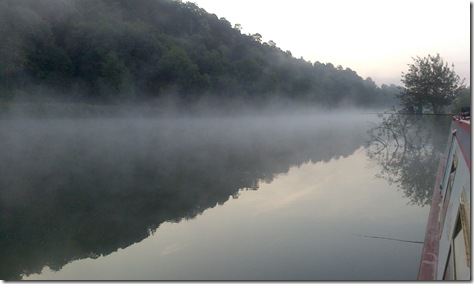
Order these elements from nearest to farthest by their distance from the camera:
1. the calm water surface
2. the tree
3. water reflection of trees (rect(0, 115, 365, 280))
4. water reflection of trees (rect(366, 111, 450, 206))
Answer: the calm water surface, water reflection of trees (rect(0, 115, 365, 280)), water reflection of trees (rect(366, 111, 450, 206)), the tree

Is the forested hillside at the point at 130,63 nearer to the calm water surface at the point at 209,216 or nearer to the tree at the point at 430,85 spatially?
the tree at the point at 430,85

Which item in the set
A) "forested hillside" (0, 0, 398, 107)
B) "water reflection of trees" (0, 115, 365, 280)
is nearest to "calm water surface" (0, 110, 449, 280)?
"water reflection of trees" (0, 115, 365, 280)

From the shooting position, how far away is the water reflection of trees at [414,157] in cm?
1168

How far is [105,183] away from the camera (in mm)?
12391

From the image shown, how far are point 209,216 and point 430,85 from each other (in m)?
11.8

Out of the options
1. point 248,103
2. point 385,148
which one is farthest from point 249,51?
point 385,148

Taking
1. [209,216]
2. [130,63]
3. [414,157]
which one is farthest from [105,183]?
[130,63]

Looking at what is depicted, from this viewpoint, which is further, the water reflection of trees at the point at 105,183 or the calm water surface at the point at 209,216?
the water reflection of trees at the point at 105,183

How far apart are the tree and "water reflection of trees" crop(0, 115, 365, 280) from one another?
13.0 ft

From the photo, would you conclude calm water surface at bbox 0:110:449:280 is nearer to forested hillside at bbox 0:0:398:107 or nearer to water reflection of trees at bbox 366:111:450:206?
water reflection of trees at bbox 366:111:450:206

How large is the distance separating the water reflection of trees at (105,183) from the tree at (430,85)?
3950 mm

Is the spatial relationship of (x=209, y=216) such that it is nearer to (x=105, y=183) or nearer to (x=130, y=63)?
(x=105, y=183)

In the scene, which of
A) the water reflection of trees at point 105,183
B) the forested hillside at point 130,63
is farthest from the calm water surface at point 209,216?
the forested hillside at point 130,63

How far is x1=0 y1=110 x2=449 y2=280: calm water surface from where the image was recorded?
21.3ft
